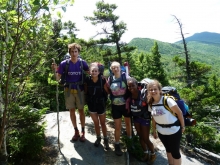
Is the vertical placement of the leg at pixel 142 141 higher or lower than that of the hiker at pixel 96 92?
lower

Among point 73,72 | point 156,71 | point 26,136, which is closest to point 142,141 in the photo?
point 73,72

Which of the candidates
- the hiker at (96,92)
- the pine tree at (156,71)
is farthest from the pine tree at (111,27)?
the pine tree at (156,71)

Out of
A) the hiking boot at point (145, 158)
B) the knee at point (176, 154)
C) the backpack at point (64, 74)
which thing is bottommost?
the hiking boot at point (145, 158)

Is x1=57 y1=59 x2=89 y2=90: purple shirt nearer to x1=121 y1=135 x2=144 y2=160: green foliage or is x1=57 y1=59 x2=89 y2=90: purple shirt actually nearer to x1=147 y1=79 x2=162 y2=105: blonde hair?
x1=147 y1=79 x2=162 y2=105: blonde hair

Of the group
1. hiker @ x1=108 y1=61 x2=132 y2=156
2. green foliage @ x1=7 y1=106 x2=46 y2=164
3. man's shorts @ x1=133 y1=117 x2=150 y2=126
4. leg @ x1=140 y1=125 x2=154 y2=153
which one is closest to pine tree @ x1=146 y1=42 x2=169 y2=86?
leg @ x1=140 y1=125 x2=154 y2=153

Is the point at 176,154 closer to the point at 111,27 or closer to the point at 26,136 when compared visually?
the point at 26,136

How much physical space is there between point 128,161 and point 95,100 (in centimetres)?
186

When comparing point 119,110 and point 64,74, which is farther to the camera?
point 119,110

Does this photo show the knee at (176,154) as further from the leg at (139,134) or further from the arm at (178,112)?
the leg at (139,134)

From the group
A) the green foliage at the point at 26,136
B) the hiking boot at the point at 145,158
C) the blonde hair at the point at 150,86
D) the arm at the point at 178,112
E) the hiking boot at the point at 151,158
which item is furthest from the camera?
the hiking boot at the point at 145,158

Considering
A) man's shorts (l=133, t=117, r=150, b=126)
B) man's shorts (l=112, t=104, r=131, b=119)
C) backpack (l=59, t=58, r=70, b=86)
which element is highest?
backpack (l=59, t=58, r=70, b=86)

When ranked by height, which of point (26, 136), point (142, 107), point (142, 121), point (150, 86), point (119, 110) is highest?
point (150, 86)

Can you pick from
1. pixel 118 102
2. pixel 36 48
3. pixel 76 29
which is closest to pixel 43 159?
pixel 118 102

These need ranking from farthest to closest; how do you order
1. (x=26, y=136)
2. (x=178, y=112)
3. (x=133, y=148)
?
(x=133, y=148) < (x=26, y=136) < (x=178, y=112)
